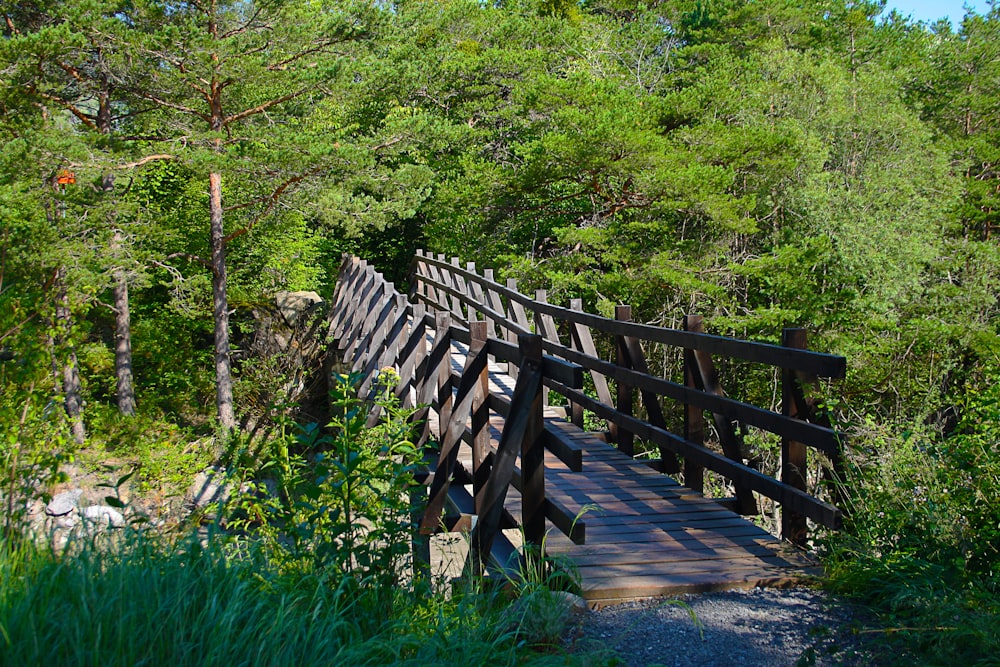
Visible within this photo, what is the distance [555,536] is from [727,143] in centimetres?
1495

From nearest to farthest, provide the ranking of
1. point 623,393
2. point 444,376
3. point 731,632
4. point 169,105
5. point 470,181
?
point 731,632, point 444,376, point 623,393, point 169,105, point 470,181

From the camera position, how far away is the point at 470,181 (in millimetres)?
19266

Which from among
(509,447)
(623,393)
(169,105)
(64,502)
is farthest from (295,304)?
(509,447)

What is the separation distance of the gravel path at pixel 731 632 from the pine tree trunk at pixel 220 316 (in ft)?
47.9

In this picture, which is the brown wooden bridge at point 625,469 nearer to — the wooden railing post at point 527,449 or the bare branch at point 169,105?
the wooden railing post at point 527,449

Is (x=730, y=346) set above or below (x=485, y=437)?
above

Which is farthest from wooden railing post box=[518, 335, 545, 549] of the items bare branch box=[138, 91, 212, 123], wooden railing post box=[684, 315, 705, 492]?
bare branch box=[138, 91, 212, 123]

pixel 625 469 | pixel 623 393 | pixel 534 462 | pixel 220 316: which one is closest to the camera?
pixel 534 462

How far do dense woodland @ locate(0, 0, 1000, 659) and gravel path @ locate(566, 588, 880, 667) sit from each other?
8621mm

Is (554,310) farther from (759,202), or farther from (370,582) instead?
(759,202)

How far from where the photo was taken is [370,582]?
3.43 metres

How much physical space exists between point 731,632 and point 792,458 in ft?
5.14

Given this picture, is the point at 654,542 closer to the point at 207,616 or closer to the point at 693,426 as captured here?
the point at 693,426

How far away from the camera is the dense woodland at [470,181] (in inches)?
575
